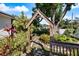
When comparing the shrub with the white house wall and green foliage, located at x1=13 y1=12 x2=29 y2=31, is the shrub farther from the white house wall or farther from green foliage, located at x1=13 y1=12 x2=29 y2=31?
the white house wall

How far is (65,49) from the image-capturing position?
6.38 feet

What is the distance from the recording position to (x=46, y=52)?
1.94m

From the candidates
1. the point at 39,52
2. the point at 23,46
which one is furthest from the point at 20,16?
the point at 39,52

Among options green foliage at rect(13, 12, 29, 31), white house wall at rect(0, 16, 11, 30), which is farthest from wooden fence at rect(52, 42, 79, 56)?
white house wall at rect(0, 16, 11, 30)

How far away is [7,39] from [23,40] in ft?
0.61

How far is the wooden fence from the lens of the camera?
192 centimetres

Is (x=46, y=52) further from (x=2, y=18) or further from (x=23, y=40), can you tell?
(x=2, y=18)

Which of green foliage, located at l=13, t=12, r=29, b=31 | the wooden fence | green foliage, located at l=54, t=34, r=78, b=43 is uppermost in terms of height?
green foliage, located at l=13, t=12, r=29, b=31

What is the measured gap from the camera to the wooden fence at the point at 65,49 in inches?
75.4

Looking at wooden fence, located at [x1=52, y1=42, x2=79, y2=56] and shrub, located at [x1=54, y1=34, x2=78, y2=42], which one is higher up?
shrub, located at [x1=54, y1=34, x2=78, y2=42]

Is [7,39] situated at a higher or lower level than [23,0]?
lower

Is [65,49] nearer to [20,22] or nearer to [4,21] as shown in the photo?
[20,22]

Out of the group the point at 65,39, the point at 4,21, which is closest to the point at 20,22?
the point at 4,21

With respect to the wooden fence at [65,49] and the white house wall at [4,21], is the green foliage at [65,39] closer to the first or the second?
the wooden fence at [65,49]
